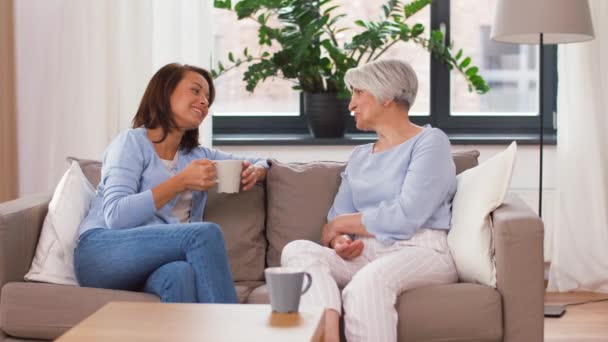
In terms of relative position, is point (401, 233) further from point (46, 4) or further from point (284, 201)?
point (46, 4)

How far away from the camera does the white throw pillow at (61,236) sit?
274 centimetres

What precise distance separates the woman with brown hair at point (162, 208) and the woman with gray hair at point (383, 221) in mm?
288

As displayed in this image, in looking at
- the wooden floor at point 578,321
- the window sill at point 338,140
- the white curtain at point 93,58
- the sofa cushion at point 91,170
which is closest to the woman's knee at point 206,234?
the sofa cushion at point 91,170

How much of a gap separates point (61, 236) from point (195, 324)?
3.12ft

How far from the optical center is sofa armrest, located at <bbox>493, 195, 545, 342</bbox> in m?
2.59

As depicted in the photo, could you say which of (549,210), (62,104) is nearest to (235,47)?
(62,104)

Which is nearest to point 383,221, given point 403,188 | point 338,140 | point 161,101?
Answer: point 403,188

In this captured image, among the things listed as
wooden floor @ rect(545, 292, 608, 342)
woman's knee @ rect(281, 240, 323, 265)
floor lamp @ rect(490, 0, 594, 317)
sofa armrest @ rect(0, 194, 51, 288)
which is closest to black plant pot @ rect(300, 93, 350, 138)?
floor lamp @ rect(490, 0, 594, 317)

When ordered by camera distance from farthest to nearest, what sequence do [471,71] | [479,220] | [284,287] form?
[471,71], [479,220], [284,287]

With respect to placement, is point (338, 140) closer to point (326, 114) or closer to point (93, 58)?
point (326, 114)

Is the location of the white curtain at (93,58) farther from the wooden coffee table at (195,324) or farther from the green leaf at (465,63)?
the wooden coffee table at (195,324)

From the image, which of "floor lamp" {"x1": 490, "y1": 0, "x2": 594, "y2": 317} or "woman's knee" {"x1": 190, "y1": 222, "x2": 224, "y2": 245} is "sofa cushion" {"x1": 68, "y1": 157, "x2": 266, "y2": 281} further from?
"floor lamp" {"x1": 490, "y1": 0, "x2": 594, "y2": 317}

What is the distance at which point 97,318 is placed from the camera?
6.63 feet

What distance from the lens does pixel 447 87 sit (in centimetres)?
454
